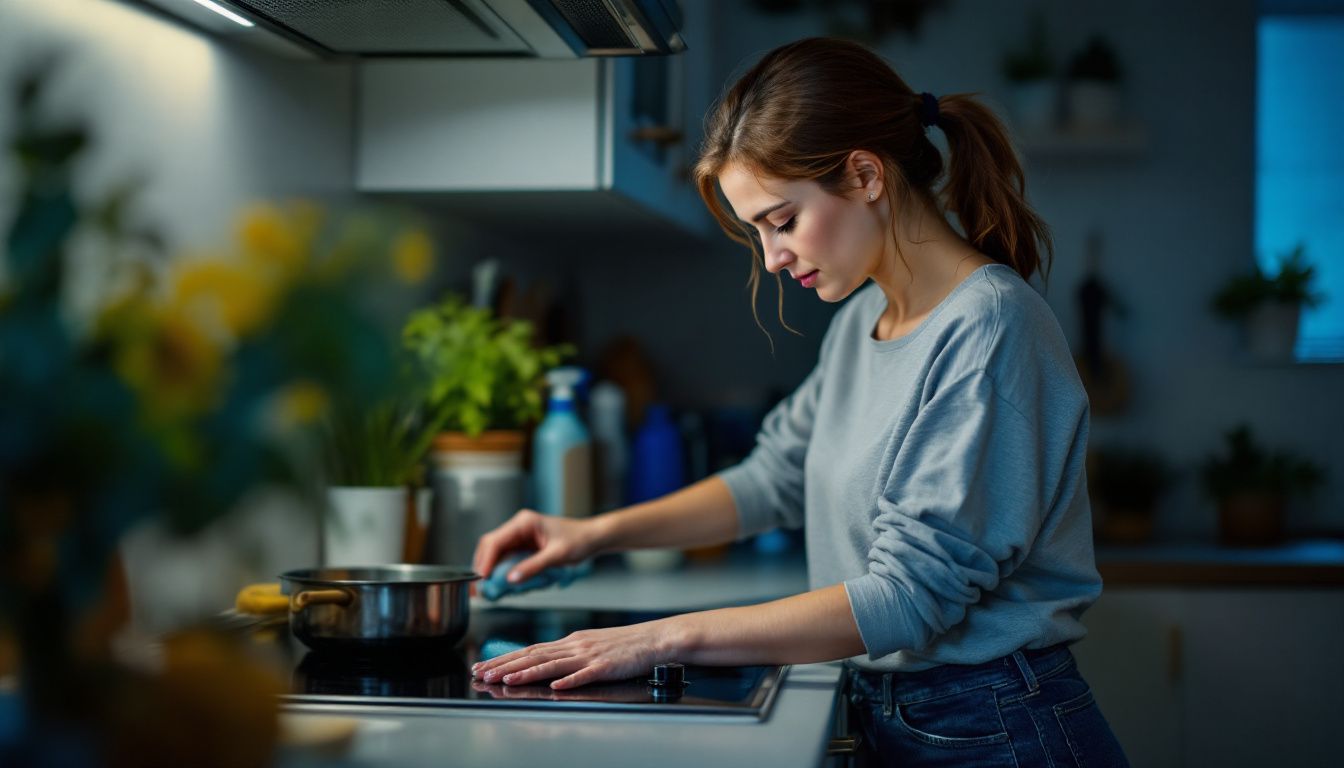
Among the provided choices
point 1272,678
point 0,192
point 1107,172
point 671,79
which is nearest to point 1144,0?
point 1107,172

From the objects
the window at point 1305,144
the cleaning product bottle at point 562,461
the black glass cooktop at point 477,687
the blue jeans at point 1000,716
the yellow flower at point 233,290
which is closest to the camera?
the yellow flower at point 233,290

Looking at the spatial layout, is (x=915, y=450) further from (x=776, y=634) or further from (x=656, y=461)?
(x=656, y=461)

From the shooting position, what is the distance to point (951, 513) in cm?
105

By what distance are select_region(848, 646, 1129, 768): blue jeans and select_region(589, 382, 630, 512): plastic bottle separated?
3.66ft

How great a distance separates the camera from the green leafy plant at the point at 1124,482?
2.78 meters

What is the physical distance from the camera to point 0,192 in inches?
14.8

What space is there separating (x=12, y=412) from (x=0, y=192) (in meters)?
0.08

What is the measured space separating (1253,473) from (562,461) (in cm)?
165

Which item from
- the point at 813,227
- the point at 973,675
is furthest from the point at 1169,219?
the point at 973,675

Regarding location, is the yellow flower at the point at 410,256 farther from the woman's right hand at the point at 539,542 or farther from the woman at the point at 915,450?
the woman's right hand at the point at 539,542

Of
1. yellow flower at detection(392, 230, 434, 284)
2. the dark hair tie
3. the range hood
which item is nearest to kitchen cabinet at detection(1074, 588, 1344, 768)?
the dark hair tie

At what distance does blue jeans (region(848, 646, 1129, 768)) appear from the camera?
3.73 feet

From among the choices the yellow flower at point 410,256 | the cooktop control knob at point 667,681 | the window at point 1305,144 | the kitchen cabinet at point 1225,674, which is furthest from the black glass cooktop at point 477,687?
the window at point 1305,144

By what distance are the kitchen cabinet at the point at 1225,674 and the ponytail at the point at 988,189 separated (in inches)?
51.4
